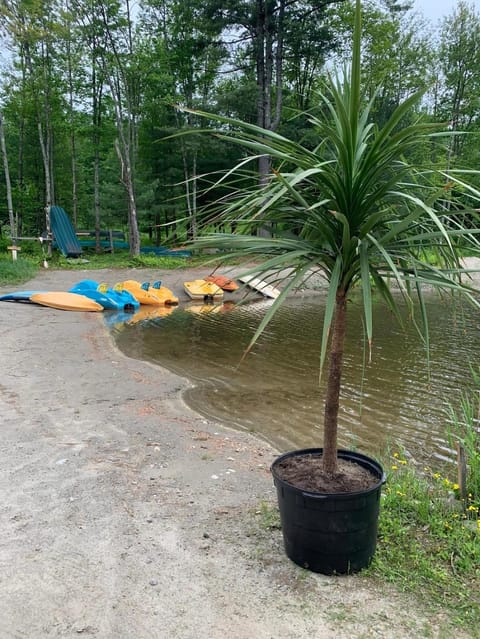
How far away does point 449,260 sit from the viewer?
2.07m

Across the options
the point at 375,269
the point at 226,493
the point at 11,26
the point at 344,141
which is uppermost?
the point at 11,26

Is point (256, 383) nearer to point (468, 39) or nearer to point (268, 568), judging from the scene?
point (268, 568)

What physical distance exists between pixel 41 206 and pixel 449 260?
2411 cm

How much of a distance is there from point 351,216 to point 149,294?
11579 mm

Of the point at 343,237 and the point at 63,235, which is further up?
the point at 343,237

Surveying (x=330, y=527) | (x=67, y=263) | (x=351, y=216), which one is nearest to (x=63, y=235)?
(x=67, y=263)

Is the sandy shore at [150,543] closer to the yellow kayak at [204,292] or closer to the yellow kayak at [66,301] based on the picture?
the yellow kayak at [66,301]

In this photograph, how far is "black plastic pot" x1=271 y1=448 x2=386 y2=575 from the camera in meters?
2.08

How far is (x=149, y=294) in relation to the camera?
521 inches

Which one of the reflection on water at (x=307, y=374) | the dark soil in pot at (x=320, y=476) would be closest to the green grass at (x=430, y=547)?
the dark soil in pot at (x=320, y=476)

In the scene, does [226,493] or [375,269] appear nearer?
[375,269]

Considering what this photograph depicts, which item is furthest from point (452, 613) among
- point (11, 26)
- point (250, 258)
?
point (11, 26)

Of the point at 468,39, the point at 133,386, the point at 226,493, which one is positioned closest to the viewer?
the point at 226,493

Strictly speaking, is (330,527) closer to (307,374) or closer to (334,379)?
(334,379)
